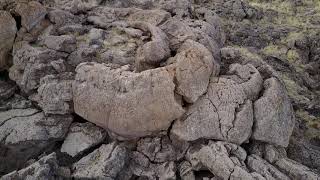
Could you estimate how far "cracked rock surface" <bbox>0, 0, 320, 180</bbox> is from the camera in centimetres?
1339

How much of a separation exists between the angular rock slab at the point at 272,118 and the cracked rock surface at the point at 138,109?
0.03 meters

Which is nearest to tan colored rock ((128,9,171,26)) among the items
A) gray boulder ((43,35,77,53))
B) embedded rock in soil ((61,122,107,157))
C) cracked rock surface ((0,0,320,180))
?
cracked rock surface ((0,0,320,180))

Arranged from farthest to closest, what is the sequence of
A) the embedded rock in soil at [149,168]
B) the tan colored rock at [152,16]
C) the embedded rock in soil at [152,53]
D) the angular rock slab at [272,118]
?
the tan colored rock at [152,16] → the embedded rock in soil at [152,53] → the angular rock slab at [272,118] → the embedded rock in soil at [149,168]

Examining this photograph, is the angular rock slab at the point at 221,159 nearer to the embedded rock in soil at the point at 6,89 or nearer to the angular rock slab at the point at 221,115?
the angular rock slab at the point at 221,115

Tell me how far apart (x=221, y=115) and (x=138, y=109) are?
2.76 meters

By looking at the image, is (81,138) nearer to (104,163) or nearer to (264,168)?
(104,163)

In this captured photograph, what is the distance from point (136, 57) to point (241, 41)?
9.74m

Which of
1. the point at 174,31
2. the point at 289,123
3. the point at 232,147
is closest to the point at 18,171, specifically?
the point at 232,147

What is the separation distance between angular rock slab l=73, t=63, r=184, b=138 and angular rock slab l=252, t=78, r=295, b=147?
2706 mm

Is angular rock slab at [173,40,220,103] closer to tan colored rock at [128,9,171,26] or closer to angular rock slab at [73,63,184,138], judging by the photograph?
angular rock slab at [73,63,184,138]

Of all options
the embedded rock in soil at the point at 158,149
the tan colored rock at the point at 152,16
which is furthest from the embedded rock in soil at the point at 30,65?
the embedded rock in soil at the point at 158,149

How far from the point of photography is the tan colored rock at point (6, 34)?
1561 centimetres

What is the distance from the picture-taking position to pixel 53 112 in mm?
14242

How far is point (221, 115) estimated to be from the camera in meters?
13.9
